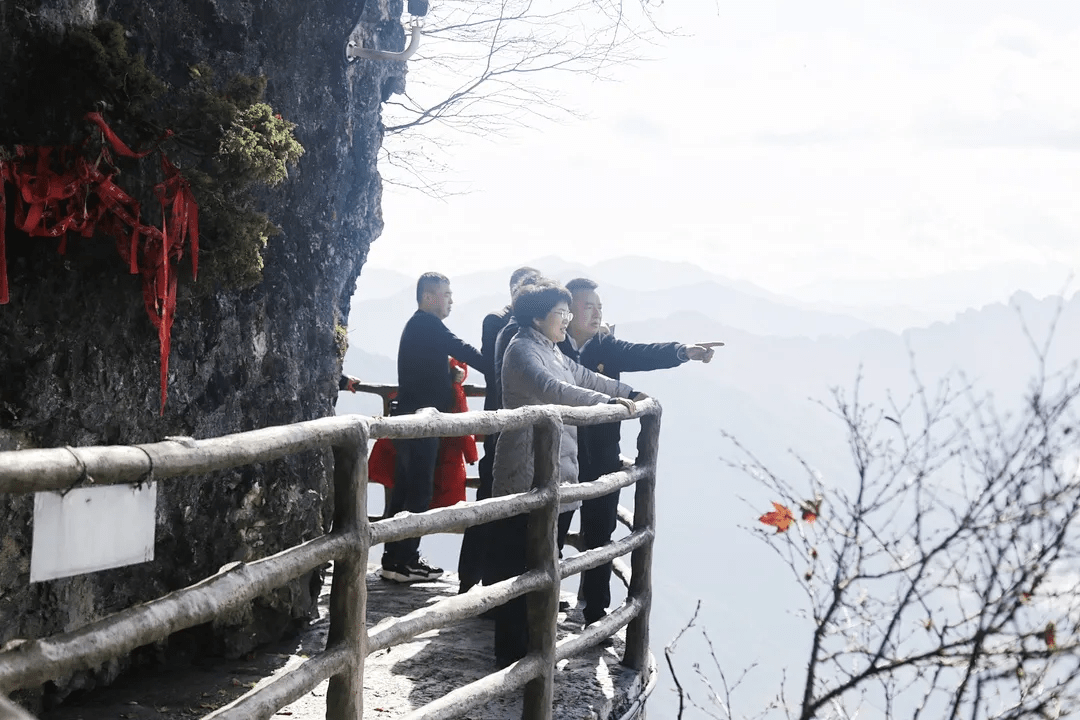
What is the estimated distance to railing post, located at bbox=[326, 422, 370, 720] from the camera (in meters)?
2.78

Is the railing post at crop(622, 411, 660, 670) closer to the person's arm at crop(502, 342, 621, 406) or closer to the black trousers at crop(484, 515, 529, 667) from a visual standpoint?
the person's arm at crop(502, 342, 621, 406)

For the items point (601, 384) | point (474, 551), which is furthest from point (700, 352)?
point (474, 551)

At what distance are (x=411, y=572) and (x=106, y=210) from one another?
11.7ft

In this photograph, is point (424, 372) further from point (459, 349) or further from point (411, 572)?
point (411, 572)

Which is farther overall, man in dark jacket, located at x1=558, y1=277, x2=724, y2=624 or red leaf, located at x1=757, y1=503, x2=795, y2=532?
man in dark jacket, located at x1=558, y1=277, x2=724, y2=624

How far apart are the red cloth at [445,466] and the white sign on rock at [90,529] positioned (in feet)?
14.1

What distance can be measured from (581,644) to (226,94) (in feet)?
8.25

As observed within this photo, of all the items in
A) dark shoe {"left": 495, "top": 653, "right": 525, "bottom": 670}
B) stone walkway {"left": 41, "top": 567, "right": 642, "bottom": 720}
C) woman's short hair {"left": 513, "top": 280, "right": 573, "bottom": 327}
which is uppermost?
woman's short hair {"left": 513, "top": 280, "right": 573, "bottom": 327}

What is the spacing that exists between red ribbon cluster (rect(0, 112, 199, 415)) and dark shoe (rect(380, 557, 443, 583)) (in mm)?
2829

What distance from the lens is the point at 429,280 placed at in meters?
6.01

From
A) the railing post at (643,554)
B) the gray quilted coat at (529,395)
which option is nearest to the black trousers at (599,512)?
the railing post at (643,554)

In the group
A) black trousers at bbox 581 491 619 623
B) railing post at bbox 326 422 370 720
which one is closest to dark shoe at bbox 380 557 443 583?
black trousers at bbox 581 491 619 623

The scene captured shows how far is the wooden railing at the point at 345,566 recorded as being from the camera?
6.26 feet

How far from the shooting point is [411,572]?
659cm
